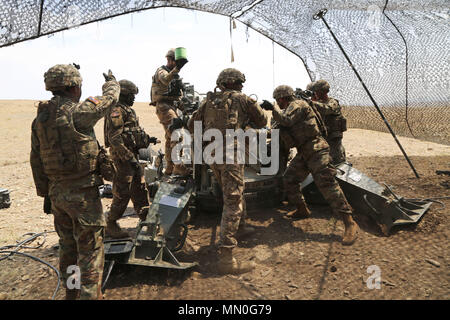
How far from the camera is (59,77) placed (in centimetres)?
294

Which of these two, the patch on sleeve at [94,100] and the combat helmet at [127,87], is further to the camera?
the combat helmet at [127,87]

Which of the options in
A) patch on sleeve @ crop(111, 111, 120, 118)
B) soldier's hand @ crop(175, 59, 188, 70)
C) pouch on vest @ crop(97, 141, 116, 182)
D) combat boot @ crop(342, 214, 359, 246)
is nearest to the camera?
pouch on vest @ crop(97, 141, 116, 182)

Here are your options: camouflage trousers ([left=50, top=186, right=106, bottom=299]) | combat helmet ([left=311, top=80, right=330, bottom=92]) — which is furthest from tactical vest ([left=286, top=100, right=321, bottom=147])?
camouflage trousers ([left=50, top=186, right=106, bottom=299])

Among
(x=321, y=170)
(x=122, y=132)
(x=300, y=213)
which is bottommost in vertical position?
(x=300, y=213)

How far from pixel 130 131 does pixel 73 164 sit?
1.82 meters

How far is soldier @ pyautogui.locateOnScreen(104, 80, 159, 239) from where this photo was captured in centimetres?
455

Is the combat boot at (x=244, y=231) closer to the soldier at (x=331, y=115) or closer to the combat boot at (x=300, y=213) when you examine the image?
the combat boot at (x=300, y=213)

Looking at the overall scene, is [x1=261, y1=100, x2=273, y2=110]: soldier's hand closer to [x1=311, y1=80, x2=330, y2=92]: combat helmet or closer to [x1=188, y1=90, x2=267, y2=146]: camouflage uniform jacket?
[x1=188, y1=90, x2=267, y2=146]: camouflage uniform jacket

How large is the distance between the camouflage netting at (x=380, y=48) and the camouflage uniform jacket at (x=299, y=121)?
5.89 ft

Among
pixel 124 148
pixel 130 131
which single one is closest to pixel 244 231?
pixel 124 148

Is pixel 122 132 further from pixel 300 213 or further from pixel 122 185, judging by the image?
pixel 300 213

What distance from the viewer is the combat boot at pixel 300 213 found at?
5.03 m

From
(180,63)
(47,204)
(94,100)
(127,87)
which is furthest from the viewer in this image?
(180,63)

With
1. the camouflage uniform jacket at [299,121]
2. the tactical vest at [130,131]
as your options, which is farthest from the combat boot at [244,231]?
the tactical vest at [130,131]
